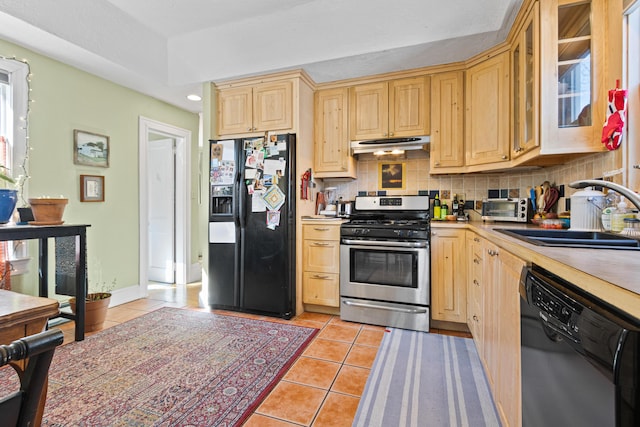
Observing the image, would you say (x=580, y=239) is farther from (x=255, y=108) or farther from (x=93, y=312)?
(x=93, y=312)

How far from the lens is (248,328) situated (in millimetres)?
2672

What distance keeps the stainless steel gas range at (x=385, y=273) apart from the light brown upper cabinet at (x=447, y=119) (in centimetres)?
72

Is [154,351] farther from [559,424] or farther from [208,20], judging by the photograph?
[208,20]

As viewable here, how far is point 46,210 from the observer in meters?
2.32

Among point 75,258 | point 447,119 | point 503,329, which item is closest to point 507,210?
point 447,119

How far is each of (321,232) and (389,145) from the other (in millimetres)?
1071

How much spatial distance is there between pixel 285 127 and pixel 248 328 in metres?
1.88

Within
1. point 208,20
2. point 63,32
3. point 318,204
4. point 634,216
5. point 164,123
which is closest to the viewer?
point 634,216

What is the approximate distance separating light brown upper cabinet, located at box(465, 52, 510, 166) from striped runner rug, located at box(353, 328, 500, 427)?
5.18ft

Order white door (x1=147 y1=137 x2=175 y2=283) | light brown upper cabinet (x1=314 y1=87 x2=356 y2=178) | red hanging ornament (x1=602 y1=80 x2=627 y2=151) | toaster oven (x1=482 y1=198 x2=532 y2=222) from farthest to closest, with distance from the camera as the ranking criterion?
white door (x1=147 y1=137 x2=175 y2=283) → light brown upper cabinet (x1=314 y1=87 x2=356 y2=178) → toaster oven (x1=482 y1=198 x2=532 y2=222) → red hanging ornament (x1=602 y1=80 x2=627 y2=151)

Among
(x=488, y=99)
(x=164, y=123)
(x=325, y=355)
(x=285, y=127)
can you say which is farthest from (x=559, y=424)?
(x=164, y=123)

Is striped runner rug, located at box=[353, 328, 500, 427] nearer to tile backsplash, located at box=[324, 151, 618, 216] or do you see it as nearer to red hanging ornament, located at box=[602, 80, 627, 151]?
tile backsplash, located at box=[324, 151, 618, 216]

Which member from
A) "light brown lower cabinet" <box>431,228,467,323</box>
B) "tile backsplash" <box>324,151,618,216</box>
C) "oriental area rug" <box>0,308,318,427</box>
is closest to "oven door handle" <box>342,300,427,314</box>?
"light brown lower cabinet" <box>431,228,467,323</box>

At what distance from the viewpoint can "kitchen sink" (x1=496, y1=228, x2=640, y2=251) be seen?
1.13m
